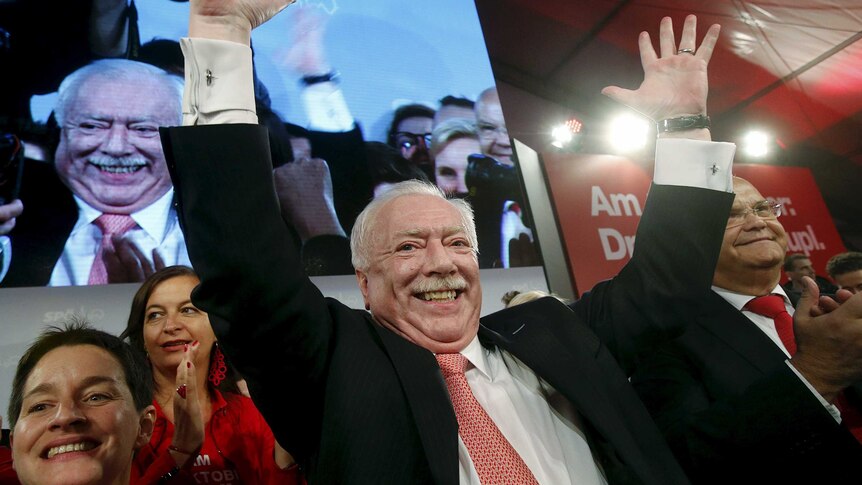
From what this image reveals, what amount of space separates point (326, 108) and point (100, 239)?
1320mm

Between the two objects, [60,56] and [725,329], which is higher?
[60,56]

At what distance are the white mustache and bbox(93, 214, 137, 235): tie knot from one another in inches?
79.2

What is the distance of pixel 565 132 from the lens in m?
4.90

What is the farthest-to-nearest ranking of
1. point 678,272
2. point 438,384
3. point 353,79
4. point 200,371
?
point 353,79 → point 200,371 → point 678,272 → point 438,384

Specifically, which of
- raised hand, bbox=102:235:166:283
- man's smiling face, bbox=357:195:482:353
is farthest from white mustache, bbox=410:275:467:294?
raised hand, bbox=102:235:166:283

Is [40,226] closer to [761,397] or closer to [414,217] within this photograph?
[414,217]

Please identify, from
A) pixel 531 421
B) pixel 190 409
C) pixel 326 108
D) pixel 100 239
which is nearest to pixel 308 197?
pixel 326 108

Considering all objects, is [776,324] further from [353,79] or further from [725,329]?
[353,79]

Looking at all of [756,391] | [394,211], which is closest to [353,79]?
[394,211]

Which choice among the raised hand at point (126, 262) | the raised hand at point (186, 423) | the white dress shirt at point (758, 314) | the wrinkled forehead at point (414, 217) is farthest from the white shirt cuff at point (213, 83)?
the raised hand at point (126, 262)

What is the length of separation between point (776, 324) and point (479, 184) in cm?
216

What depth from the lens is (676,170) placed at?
1326 millimetres

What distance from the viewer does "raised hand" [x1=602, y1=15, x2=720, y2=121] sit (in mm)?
1400

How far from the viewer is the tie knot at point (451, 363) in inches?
46.1
